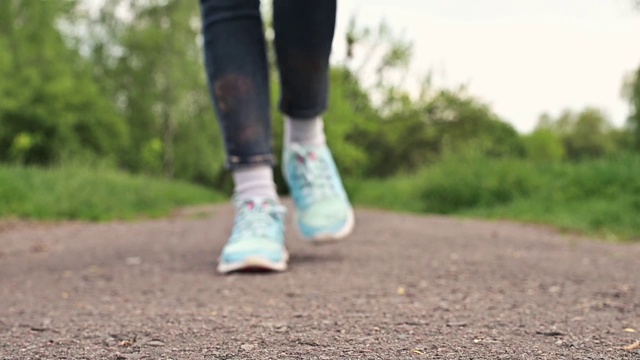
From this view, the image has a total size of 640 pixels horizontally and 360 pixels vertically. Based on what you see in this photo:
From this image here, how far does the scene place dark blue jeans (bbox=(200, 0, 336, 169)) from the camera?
2080 mm

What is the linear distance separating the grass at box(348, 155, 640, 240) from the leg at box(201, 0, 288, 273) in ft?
9.91

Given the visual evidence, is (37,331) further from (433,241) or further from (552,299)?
(433,241)

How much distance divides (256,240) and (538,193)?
6.88 m

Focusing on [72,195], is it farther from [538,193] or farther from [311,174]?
[311,174]

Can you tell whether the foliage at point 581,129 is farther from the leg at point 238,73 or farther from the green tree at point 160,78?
the leg at point 238,73

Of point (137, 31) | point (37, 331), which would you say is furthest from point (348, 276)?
point (137, 31)

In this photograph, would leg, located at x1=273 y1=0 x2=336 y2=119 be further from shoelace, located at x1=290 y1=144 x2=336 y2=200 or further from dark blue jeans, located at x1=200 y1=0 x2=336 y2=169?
shoelace, located at x1=290 y1=144 x2=336 y2=200

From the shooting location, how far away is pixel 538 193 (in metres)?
8.43

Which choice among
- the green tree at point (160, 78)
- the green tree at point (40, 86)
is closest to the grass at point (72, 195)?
the green tree at point (40, 86)

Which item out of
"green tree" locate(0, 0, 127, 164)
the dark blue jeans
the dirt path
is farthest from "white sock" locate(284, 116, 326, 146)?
"green tree" locate(0, 0, 127, 164)

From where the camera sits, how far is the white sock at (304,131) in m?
2.37

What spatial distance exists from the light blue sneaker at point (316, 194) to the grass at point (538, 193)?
2.71 metres

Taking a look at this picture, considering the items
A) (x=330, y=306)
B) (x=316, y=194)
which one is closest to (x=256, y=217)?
(x=316, y=194)

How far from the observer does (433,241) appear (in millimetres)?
3381
